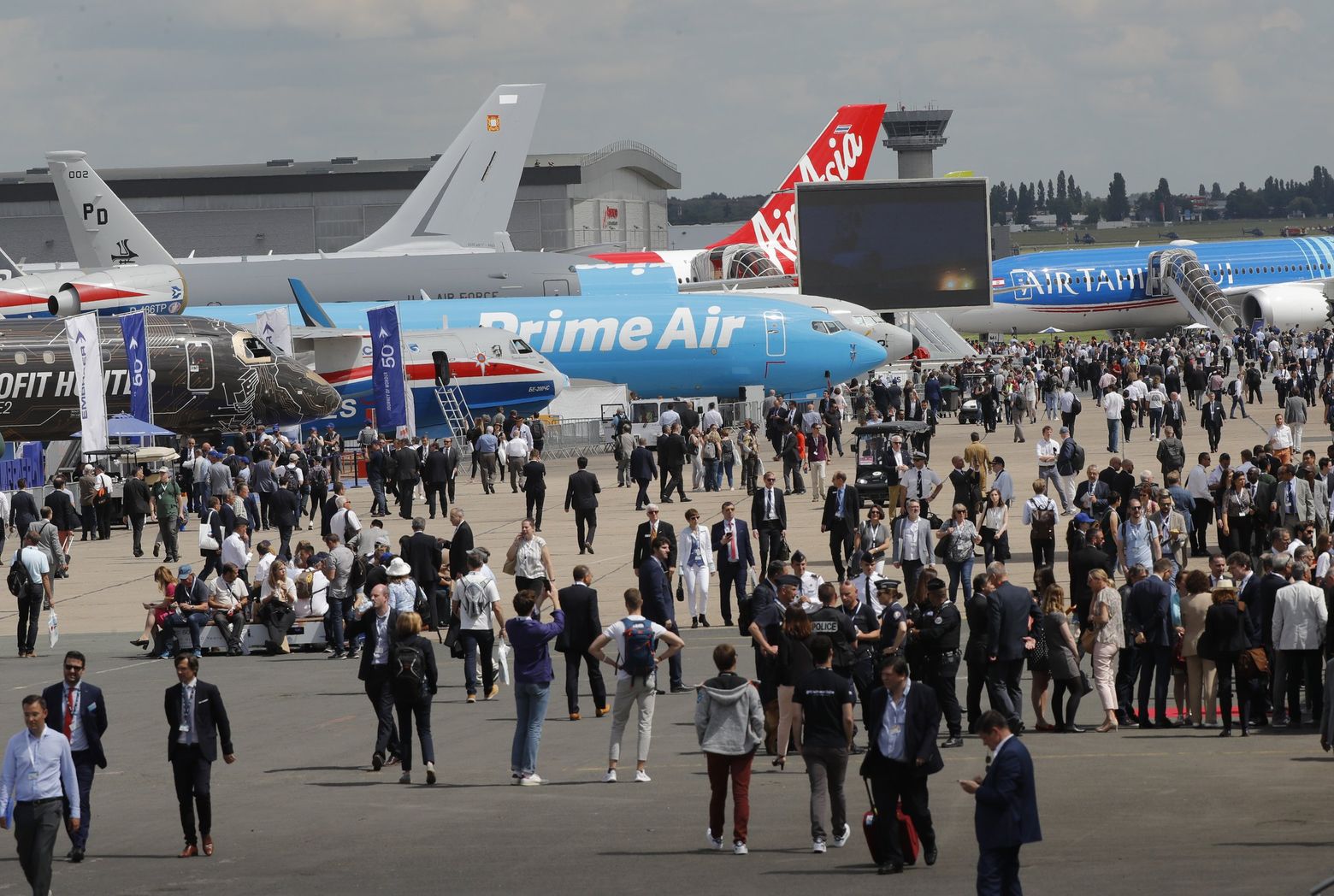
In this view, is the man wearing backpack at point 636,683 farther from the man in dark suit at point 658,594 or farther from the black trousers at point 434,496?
the black trousers at point 434,496

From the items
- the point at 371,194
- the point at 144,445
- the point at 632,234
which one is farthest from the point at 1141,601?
the point at 632,234

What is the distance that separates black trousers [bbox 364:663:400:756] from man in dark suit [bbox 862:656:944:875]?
442cm

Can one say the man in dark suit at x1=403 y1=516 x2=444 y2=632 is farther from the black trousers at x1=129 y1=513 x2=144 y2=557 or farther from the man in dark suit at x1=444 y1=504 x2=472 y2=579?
the black trousers at x1=129 y1=513 x2=144 y2=557

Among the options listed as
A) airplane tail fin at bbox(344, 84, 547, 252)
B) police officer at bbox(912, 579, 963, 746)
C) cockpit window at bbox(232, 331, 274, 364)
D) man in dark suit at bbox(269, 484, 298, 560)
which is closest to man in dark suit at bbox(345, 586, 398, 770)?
police officer at bbox(912, 579, 963, 746)

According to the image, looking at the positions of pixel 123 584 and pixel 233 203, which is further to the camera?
pixel 233 203

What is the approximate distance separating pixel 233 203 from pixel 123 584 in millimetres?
83591

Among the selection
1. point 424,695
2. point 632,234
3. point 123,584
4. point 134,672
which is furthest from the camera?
point 632,234

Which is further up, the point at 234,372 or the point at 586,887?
the point at 234,372

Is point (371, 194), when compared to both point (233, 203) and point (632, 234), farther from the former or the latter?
point (632, 234)

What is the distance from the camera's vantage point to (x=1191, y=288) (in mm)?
75875

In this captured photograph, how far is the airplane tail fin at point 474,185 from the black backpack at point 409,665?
55359mm

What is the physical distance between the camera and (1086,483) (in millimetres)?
22078

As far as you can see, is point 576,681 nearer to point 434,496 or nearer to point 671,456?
point 671,456

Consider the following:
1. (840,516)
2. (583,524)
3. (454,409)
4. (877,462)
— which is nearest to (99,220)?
(454,409)
